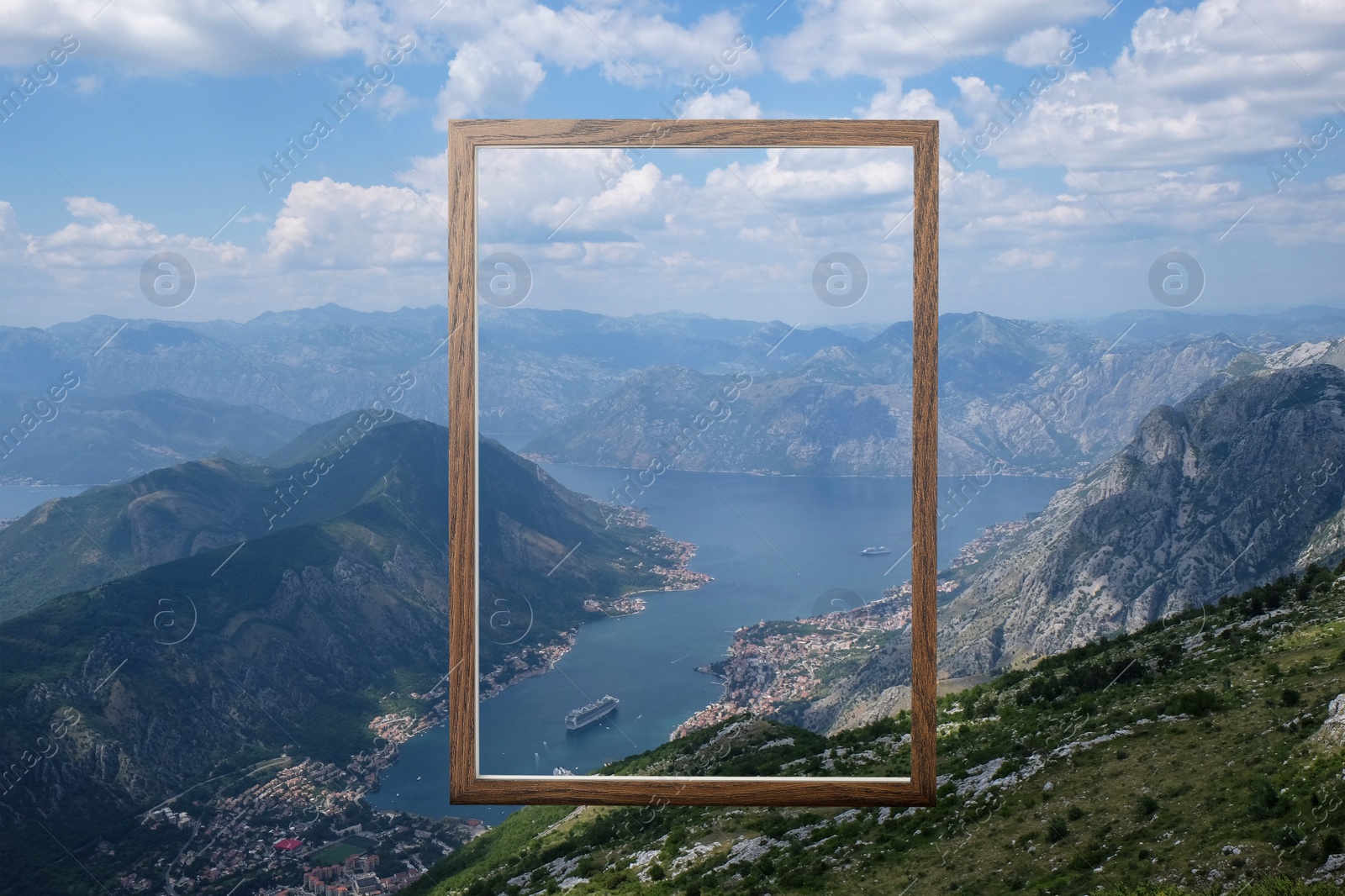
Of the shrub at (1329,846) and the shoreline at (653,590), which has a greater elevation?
the shrub at (1329,846)

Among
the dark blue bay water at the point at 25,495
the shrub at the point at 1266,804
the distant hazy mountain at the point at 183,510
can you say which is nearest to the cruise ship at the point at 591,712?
the shrub at the point at 1266,804

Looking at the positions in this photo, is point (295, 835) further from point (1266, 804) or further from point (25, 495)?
point (25, 495)

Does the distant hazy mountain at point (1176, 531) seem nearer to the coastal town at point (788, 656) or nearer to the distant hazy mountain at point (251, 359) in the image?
the coastal town at point (788, 656)

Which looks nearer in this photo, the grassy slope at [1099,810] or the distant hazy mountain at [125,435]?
the grassy slope at [1099,810]

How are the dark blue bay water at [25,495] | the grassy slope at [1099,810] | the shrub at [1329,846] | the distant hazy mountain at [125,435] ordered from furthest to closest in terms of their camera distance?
1. the distant hazy mountain at [125,435]
2. the dark blue bay water at [25,495]
3. the grassy slope at [1099,810]
4. the shrub at [1329,846]

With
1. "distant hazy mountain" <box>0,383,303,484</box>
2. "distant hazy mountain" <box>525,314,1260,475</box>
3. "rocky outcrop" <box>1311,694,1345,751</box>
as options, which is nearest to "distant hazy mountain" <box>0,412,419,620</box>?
"distant hazy mountain" <box>0,383,303,484</box>

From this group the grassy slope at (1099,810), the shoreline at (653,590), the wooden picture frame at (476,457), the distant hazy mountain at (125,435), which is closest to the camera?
the wooden picture frame at (476,457)

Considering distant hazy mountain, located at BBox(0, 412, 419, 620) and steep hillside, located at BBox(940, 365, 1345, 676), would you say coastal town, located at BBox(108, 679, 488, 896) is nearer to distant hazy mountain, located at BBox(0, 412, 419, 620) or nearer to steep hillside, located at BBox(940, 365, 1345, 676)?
distant hazy mountain, located at BBox(0, 412, 419, 620)

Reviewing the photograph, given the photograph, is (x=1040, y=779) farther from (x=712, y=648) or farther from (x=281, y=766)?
(x=281, y=766)
